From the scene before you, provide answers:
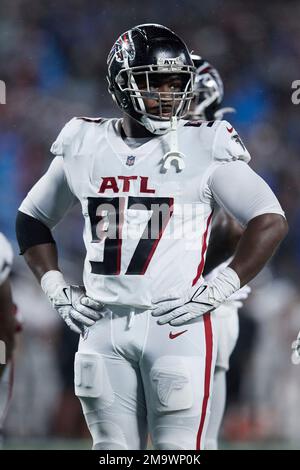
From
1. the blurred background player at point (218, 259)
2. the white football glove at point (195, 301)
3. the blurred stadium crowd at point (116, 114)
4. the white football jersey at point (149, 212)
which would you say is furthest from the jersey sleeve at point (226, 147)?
the blurred stadium crowd at point (116, 114)

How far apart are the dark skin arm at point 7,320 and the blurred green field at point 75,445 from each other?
4.97 feet

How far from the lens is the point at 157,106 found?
2.49 m

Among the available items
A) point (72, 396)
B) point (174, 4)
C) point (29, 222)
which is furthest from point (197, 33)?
point (29, 222)

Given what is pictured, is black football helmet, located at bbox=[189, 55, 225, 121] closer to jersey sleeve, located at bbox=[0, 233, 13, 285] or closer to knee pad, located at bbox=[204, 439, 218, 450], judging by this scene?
jersey sleeve, located at bbox=[0, 233, 13, 285]

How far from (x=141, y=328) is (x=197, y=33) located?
3379 millimetres

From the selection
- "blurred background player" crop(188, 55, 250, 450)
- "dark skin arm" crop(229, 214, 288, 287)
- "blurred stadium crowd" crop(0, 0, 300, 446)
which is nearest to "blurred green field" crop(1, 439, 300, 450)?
"blurred stadium crowd" crop(0, 0, 300, 446)

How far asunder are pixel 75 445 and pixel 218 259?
160 centimetres

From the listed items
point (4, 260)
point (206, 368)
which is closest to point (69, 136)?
point (4, 260)

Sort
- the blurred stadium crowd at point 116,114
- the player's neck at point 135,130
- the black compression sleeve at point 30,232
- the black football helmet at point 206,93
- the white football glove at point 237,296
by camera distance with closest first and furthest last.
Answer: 1. the player's neck at point 135,130
2. the black compression sleeve at point 30,232
3. the white football glove at point 237,296
4. the black football helmet at point 206,93
5. the blurred stadium crowd at point 116,114

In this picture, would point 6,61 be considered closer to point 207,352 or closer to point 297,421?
point 297,421

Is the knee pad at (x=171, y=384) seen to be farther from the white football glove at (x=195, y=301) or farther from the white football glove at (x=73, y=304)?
the white football glove at (x=73, y=304)

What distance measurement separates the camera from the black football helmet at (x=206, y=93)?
364cm

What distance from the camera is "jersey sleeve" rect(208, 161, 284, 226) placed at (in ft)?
7.93
